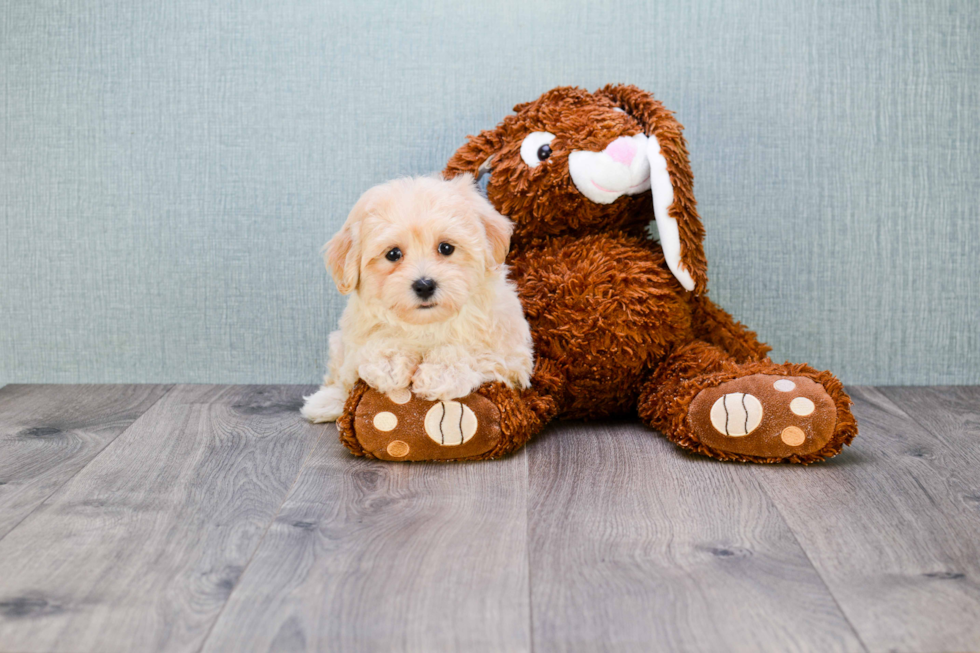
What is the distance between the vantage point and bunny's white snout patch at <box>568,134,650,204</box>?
161 cm

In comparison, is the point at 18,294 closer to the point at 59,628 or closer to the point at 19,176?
the point at 19,176

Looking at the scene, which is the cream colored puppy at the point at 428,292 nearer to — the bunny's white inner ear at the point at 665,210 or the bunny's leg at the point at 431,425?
the bunny's leg at the point at 431,425

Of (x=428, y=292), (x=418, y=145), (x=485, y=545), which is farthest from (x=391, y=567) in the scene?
(x=418, y=145)

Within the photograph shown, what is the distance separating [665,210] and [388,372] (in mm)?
587

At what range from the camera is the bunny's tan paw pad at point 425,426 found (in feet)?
4.72

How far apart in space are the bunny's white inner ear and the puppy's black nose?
471mm

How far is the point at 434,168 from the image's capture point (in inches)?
77.0

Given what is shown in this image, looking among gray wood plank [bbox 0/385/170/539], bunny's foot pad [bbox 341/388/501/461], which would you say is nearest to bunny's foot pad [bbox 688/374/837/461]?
bunny's foot pad [bbox 341/388/501/461]

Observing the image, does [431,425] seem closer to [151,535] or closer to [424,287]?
[424,287]

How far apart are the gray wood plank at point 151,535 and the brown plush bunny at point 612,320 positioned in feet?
0.78

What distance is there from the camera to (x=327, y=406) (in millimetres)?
1716

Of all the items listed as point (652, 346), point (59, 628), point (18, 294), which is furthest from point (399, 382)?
point (18, 294)

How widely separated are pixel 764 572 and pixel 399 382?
26.1 inches

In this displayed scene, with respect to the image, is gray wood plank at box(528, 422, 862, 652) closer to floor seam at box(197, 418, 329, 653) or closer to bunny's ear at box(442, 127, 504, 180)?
floor seam at box(197, 418, 329, 653)
